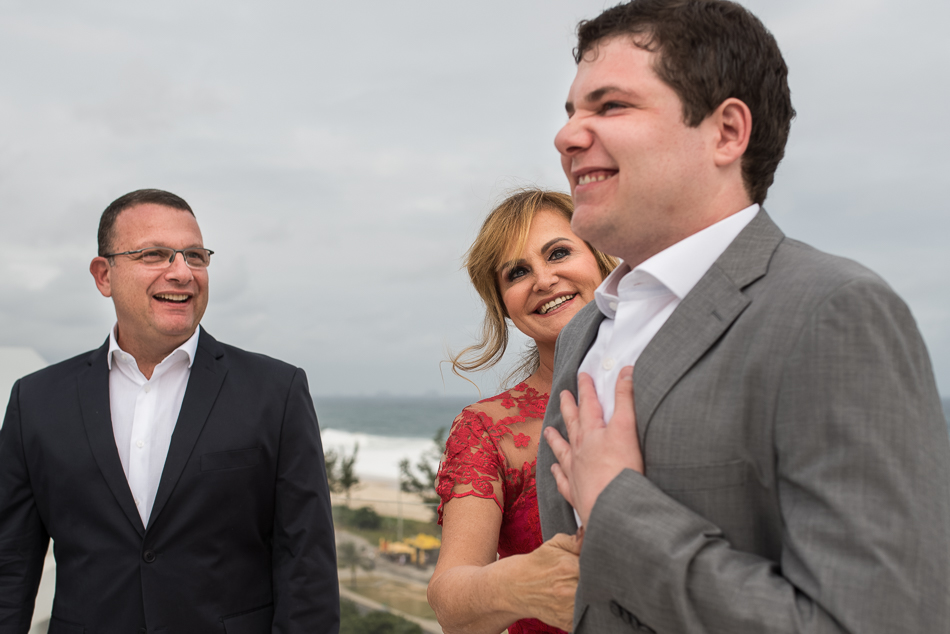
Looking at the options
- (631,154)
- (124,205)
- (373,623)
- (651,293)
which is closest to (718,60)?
(631,154)

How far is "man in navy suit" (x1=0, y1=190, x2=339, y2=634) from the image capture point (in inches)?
113

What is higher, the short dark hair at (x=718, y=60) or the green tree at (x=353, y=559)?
the short dark hair at (x=718, y=60)

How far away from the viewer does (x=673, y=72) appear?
1.42 metres

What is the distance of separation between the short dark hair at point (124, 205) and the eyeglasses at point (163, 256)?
8 cm

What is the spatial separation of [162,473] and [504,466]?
1409 mm

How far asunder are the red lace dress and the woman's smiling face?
313mm

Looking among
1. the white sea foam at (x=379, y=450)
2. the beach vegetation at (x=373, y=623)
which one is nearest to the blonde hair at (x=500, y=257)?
the beach vegetation at (x=373, y=623)

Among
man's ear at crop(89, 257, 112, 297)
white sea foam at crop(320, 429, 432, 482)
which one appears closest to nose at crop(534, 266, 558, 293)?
man's ear at crop(89, 257, 112, 297)

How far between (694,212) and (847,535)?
0.66 metres

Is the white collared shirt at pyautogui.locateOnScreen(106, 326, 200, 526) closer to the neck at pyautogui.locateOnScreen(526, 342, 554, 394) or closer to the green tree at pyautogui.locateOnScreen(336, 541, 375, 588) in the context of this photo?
the neck at pyautogui.locateOnScreen(526, 342, 554, 394)

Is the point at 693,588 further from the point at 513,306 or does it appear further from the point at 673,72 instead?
the point at 513,306

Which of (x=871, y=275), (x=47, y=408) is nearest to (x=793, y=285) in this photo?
(x=871, y=275)

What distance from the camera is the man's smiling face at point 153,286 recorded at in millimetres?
3195

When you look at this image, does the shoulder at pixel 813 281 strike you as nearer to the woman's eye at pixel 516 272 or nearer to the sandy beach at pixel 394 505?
the woman's eye at pixel 516 272
